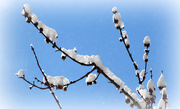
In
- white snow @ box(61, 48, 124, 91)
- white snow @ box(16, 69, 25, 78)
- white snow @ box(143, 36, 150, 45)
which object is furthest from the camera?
white snow @ box(143, 36, 150, 45)

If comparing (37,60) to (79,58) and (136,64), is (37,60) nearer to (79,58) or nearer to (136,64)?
(79,58)

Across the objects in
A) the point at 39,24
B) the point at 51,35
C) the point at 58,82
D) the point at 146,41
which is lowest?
the point at 58,82

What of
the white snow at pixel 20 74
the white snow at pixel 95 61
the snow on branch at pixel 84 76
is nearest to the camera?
the snow on branch at pixel 84 76

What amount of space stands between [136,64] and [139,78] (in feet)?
0.73

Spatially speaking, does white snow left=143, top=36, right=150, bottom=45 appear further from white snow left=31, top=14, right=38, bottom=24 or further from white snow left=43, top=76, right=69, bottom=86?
white snow left=31, top=14, right=38, bottom=24

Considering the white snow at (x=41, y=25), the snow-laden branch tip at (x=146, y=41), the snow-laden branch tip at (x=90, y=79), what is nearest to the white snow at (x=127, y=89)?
the snow-laden branch tip at (x=90, y=79)

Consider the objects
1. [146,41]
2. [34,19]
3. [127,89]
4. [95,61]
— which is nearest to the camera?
[34,19]

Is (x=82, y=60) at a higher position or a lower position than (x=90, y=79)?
higher

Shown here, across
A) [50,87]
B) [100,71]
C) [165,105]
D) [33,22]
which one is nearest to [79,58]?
[100,71]

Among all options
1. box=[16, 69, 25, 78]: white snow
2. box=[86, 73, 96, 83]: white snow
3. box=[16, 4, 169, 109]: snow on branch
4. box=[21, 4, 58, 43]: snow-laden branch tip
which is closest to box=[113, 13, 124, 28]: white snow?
box=[16, 4, 169, 109]: snow on branch

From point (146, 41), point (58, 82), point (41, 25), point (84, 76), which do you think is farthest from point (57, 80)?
point (146, 41)

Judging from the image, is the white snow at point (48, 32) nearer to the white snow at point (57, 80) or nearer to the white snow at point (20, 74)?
the white snow at point (57, 80)

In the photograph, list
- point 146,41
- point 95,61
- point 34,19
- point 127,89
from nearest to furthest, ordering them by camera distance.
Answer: point 34,19 < point 95,61 < point 127,89 < point 146,41

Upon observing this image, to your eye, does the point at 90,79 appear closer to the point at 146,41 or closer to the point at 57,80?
the point at 57,80
